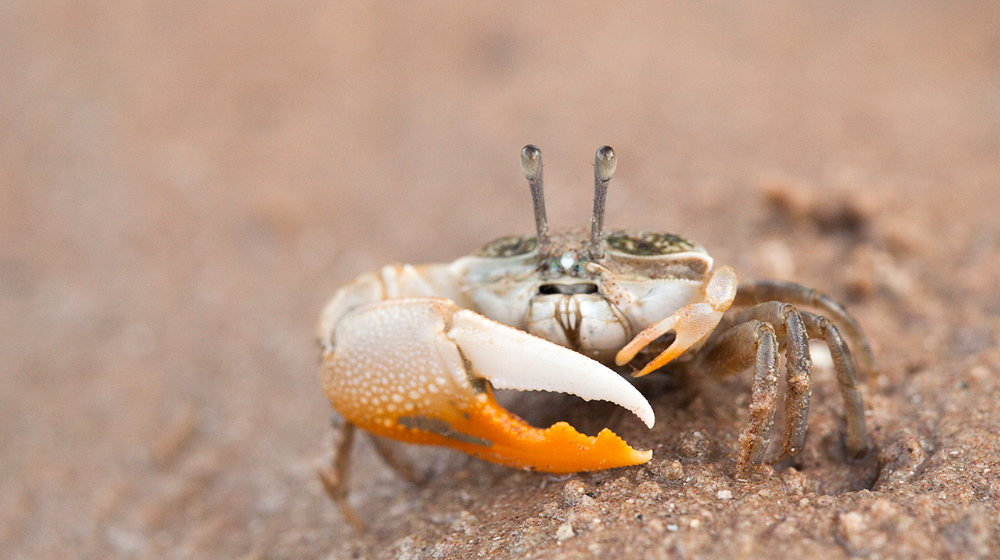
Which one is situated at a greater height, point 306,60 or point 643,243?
point 306,60

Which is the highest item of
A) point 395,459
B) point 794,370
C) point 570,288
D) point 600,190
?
point 600,190

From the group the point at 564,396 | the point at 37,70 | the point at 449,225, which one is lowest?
the point at 564,396

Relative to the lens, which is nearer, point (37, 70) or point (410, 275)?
point (410, 275)

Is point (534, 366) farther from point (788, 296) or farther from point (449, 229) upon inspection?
point (449, 229)

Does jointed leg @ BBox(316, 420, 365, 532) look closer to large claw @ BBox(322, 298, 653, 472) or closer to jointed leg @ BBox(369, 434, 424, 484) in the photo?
jointed leg @ BBox(369, 434, 424, 484)

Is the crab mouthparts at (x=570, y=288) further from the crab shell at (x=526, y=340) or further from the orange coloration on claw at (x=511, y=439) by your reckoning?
the orange coloration on claw at (x=511, y=439)

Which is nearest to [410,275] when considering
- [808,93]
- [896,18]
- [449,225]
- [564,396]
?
[564,396]

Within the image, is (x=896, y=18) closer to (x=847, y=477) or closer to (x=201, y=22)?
(x=847, y=477)

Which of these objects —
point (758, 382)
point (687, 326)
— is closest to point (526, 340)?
point (687, 326)
